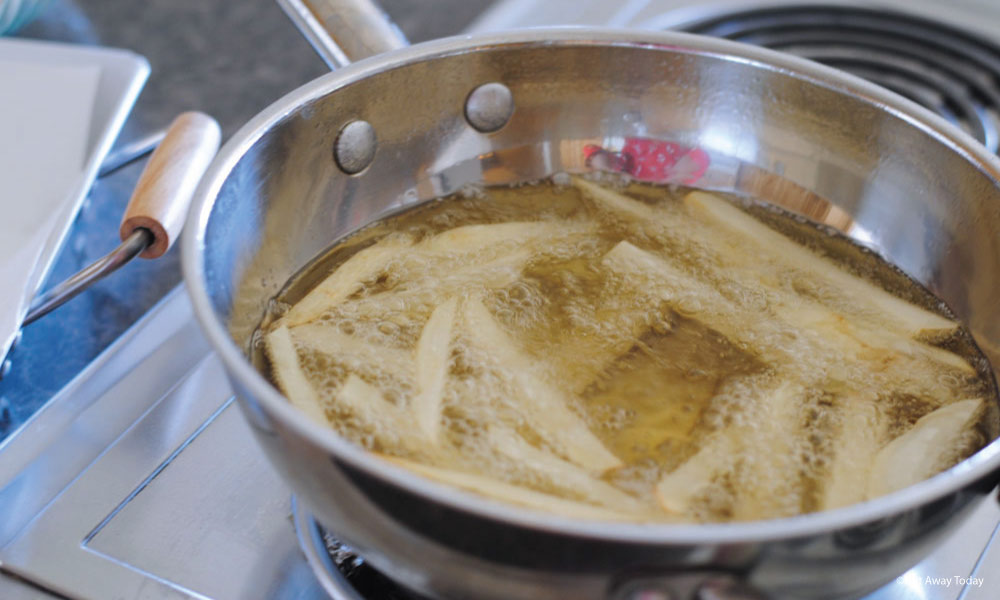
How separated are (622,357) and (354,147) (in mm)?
289

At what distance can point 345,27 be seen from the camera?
737 mm

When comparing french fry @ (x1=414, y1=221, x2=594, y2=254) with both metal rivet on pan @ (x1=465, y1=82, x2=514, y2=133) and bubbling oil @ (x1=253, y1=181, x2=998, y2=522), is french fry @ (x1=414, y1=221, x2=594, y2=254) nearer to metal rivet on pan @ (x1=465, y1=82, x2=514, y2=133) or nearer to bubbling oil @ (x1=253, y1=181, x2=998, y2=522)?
bubbling oil @ (x1=253, y1=181, x2=998, y2=522)

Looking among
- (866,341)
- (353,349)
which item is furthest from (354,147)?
(866,341)

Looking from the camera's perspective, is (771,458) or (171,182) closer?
(771,458)

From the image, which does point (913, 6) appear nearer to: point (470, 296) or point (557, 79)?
point (557, 79)

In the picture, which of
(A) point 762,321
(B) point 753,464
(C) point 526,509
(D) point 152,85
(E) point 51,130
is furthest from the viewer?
(D) point 152,85

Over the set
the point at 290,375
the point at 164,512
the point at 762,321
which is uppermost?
the point at 762,321

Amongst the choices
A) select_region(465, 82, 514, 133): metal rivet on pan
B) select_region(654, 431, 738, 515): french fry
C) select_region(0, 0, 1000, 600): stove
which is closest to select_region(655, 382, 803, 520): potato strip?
select_region(654, 431, 738, 515): french fry

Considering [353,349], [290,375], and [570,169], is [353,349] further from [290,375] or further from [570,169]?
[570,169]

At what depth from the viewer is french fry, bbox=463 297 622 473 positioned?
530 mm

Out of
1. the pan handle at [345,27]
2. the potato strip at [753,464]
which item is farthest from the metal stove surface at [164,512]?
the pan handle at [345,27]

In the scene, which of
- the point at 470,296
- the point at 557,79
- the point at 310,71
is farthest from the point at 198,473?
the point at 310,71

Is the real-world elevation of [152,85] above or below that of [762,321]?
below

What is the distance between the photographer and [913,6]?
3.59ft
